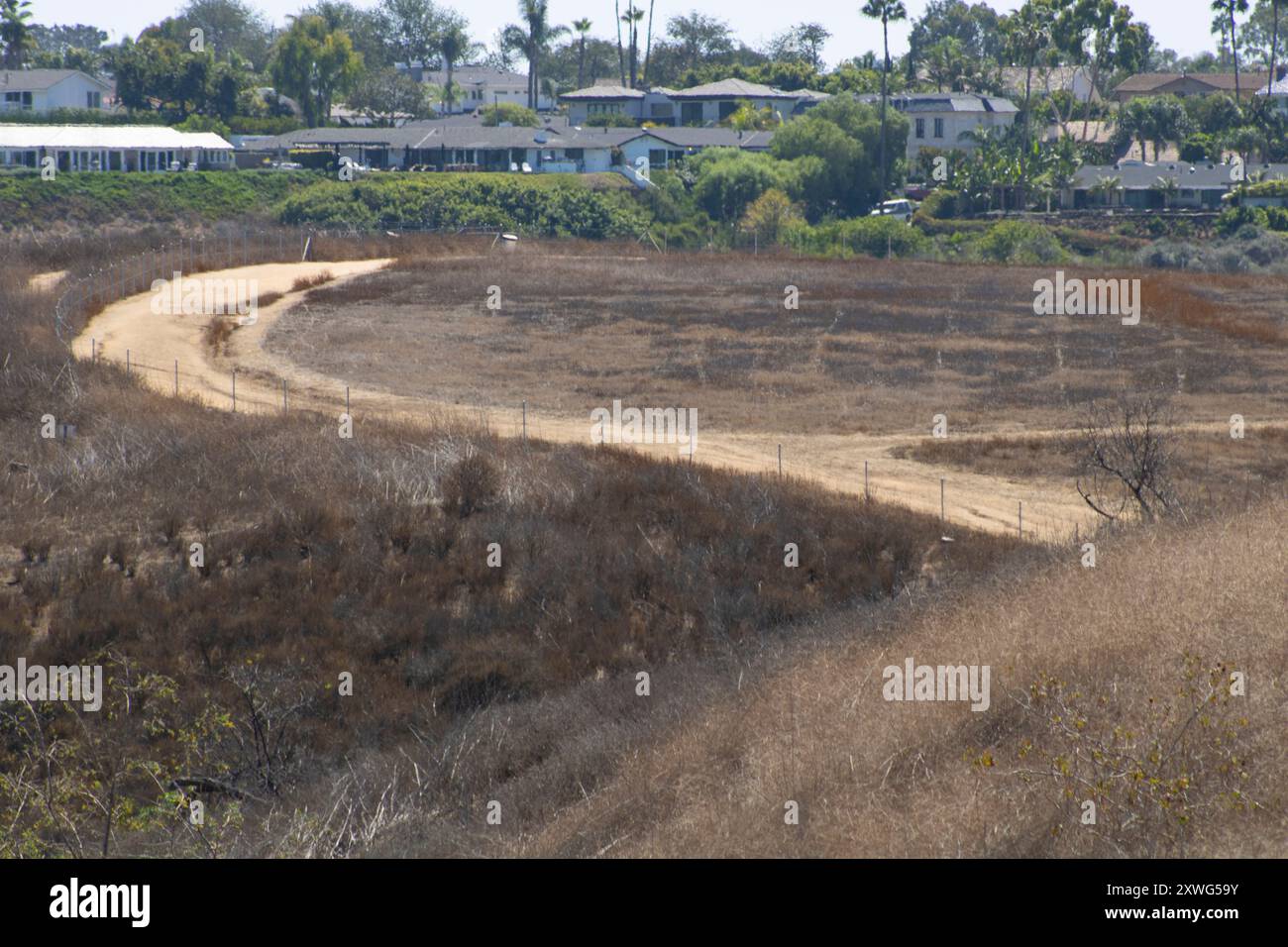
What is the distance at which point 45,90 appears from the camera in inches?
4203

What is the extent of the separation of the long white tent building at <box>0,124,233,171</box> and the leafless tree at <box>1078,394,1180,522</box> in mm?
75632

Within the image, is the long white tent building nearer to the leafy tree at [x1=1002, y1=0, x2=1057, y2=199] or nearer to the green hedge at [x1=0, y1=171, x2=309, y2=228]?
the green hedge at [x1=0, y1=171, x2=309, y2=228]

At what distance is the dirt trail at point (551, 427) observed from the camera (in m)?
28.0

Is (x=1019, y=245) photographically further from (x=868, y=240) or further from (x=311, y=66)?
(x=311, y=66)

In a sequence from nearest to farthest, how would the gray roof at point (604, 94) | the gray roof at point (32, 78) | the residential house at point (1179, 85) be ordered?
the gray roof at point (32, 78)
the residential house at point (1179, 85)
the gray roof at point (604, 94)

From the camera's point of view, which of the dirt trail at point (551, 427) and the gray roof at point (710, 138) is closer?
the dirt trail at point (551, 427)

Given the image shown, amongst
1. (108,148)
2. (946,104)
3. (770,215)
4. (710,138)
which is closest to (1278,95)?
(946,104)

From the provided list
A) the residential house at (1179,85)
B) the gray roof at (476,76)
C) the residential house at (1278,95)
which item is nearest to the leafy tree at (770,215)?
the residential house at (1278,95)

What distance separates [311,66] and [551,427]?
92.1m

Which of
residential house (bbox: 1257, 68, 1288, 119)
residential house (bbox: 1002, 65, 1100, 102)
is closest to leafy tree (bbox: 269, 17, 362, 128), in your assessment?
residential house (bbox: 1002, 65, 1100, 102)

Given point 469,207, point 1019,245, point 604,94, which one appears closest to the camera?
point 1019,245

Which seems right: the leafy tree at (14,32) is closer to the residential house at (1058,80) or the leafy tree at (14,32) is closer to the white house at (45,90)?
the white house at (45,90)

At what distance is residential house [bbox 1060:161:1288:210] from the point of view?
91.1m

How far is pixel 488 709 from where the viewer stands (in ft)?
69.4
